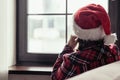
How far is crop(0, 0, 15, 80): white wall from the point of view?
1.76 m

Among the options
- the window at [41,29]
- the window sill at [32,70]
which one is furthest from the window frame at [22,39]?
the window sill at [32,70]

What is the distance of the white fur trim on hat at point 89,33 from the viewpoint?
53.9 inches

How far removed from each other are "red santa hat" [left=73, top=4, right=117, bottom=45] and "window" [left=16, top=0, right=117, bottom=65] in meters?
0.62

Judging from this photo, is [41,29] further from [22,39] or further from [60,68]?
[60,68]

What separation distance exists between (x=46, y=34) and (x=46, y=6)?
0.66ft

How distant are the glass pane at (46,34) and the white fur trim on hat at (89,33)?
0.62 meters

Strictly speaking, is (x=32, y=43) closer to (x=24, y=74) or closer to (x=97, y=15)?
(x=24, y=74)

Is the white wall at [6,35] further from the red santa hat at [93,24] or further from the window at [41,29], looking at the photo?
the red santa hat at [93,24]

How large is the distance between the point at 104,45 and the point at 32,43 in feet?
2.55

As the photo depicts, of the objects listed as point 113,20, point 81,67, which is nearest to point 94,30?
point 81,67

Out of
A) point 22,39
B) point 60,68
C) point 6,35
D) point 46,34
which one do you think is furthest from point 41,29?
point 60,68

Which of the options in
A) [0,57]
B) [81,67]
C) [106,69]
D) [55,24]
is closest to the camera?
[106,69]

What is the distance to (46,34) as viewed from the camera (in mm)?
2039

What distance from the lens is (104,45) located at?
1411 mm
